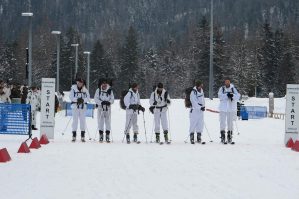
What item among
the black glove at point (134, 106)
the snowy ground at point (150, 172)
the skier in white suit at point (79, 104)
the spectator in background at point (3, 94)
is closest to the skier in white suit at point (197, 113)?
the snowy ground at point (150, 172)

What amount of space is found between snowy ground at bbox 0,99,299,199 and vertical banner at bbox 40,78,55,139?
5.23ft

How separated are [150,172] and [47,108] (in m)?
8.11

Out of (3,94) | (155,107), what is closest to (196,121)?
(155,107)

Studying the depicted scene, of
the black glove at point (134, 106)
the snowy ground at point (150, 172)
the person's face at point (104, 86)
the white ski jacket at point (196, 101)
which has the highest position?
the person's face at point (104, 86)

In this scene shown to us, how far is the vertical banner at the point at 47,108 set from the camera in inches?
717

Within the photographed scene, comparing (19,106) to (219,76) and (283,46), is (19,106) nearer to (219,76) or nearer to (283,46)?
(219,76)

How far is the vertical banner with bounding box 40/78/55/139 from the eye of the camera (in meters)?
18.2

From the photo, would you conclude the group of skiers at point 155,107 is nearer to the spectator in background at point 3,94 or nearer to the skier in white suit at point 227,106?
the skier in white suit at point 227,106

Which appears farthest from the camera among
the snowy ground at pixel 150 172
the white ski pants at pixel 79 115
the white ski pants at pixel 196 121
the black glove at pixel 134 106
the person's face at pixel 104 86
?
the person's face at pixel 104 86

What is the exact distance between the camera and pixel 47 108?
60.2 feet

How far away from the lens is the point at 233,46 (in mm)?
113875

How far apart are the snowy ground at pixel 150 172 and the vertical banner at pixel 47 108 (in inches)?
62.8

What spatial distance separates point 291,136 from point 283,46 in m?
82.2

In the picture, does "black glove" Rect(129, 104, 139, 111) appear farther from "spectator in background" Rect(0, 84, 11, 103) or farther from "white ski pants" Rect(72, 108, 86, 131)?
"spectator in background" Rect(0, 84, 11, 103)
